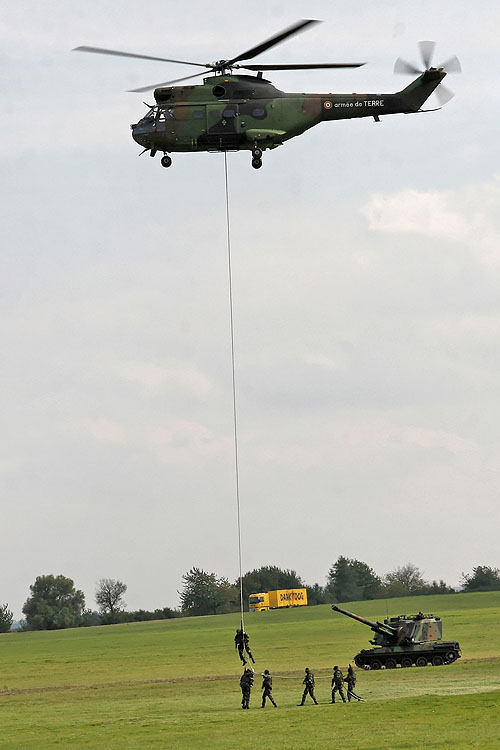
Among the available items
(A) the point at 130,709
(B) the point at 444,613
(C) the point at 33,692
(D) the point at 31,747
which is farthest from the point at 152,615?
(D) the point at 31,747

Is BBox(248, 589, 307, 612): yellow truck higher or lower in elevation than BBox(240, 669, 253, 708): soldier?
higher

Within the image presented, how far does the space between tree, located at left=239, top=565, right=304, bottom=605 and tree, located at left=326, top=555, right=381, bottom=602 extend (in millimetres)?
4639

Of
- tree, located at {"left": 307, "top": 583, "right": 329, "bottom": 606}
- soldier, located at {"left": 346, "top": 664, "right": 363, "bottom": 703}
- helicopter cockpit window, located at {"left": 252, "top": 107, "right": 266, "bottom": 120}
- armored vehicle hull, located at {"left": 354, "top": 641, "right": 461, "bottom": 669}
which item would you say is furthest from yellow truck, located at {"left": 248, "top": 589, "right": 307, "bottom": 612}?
helicopter cockpit window, located at {"left": 252, "top": 107, "right": 266, "bottom": 120}

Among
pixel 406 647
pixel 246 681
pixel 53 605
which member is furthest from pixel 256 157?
pixel 53 605

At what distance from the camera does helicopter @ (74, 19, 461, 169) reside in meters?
32.0

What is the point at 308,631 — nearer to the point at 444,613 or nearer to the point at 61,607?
the point at 444,613

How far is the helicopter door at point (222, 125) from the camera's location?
1259 inches

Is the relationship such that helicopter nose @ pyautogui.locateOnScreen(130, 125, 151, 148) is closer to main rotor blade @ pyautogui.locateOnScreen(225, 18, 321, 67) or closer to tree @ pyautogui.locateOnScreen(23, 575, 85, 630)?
main rotor blade @ pyautogui.locateOnScreen(225, 18, 321, 67)

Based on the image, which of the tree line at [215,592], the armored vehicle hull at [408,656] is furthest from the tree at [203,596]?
the armored vehicle hull at [408,656]

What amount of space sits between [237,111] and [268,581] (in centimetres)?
10920

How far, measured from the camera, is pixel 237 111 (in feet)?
105

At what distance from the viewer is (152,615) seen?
130125mm

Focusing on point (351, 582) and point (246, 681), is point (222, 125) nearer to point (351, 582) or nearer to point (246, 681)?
point (246, 681)

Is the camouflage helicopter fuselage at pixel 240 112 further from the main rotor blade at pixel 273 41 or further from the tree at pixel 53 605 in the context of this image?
the tree at pixel 53 605
